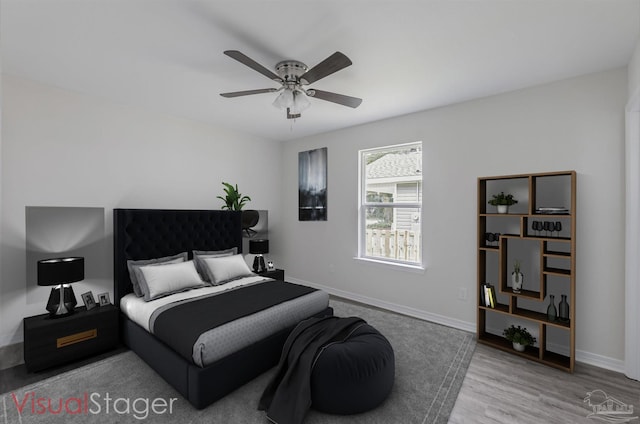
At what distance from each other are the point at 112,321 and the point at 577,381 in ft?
13.7

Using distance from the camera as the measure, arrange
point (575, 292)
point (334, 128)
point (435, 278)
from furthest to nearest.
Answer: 1. point (334, 128)
2. point (435, 278)
3. point (575, 292)

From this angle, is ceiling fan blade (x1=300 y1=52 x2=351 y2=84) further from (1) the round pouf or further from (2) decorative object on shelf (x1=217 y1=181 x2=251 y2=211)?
(2) decorative object on shelf (x1=217 y1=181 x2=251 y2=211)

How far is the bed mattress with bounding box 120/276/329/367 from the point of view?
2002mm

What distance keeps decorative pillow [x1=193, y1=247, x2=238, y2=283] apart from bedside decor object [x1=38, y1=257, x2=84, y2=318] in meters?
1.09

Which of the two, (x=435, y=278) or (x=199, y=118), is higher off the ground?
(x=199, y=118)

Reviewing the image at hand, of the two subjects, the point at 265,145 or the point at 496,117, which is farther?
the point at 265,145

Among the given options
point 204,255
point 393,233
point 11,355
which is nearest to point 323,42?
point 393,233

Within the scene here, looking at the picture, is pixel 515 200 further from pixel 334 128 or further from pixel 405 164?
pixel 334 128

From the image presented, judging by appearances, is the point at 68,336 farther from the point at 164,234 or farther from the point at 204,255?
the point at 204,255

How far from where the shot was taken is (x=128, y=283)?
10.2 ft

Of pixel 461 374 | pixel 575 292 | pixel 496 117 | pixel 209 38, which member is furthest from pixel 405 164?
pixel 209 38

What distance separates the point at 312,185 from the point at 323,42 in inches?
113

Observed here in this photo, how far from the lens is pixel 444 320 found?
343 centimetres

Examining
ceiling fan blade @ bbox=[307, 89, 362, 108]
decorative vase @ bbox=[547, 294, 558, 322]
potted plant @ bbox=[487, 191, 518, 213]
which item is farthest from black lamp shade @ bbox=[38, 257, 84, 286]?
decorative vase @ bbox=[547, 294, 558, 322]
